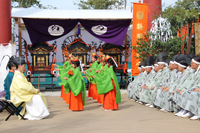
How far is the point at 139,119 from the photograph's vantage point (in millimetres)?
5508

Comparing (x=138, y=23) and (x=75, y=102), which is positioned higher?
(x=138, y=23)

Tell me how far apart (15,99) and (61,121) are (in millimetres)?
1094

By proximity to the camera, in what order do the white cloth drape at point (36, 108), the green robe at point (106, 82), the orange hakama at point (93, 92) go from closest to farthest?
the white cloth drape at point (36, 108), the green robe at point (106, 82), the orange hakama at point (93, 92)

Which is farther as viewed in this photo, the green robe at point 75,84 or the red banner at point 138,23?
the red banner at point 138,23

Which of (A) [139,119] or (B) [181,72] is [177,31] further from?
(A) [139,119]

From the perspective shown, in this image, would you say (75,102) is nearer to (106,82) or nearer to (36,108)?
(106,82)

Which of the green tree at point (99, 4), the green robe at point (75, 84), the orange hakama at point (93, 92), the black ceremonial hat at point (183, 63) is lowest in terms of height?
the orange hakama at point (93, 92)

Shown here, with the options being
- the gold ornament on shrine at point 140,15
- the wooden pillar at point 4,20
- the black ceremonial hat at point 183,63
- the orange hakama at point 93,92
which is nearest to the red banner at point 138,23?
the gold ornament on shrine at point 140,15

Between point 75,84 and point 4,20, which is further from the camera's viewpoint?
point 4,20

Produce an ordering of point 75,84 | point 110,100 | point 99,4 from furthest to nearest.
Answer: point 99,4, point 110,100, point 75,84

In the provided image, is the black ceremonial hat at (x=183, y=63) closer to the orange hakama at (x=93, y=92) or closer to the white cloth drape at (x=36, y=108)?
the orange hakama at (x=93, y=92)

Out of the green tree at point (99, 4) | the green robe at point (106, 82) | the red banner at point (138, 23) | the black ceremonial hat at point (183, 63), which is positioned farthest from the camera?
the green tree at point (99, 4)

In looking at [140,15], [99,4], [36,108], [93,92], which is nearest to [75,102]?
[36,108]

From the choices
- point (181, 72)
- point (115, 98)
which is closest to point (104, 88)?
point (115, 98)
